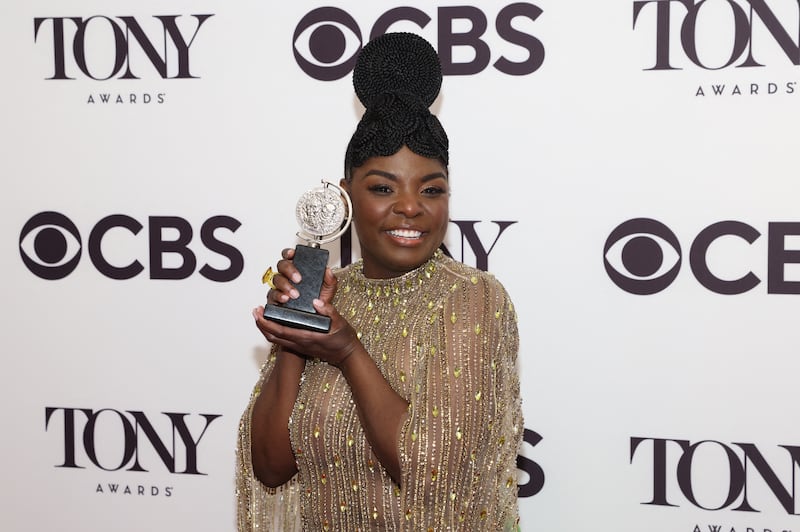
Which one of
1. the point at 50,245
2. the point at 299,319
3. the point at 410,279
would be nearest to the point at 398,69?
the point at 410,279

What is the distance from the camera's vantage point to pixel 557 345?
208 cm

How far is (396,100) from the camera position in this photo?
151cm

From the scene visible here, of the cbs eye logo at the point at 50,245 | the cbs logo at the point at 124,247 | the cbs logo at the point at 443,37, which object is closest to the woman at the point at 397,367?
the cbs logo at the point at 443,37

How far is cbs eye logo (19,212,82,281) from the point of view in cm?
235

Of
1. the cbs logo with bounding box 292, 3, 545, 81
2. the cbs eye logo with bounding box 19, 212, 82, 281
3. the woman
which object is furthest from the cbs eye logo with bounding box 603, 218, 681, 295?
the cbs eye logo with bounding box 19, 212, 82, 281

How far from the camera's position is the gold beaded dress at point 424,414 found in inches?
55.7

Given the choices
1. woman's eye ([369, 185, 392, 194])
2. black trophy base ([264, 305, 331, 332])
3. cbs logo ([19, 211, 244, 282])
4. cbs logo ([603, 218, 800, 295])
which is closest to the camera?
black trophy base ([264, 305, 331, 332])

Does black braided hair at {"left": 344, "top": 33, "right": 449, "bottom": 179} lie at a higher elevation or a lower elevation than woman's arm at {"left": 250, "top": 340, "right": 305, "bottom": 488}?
higher

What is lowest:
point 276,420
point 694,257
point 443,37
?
point 276,420

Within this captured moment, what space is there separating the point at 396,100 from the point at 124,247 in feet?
3.70

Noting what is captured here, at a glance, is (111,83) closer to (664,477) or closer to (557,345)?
(557,345)

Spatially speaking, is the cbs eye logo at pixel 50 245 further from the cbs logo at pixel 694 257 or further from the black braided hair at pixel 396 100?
the cbs logo at pixel 694 257

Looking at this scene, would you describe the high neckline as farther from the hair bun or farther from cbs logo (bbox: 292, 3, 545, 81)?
cbs logo (bbox: 292, 3, 545, 81)

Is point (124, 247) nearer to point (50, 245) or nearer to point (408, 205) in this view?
point (50, 245)
